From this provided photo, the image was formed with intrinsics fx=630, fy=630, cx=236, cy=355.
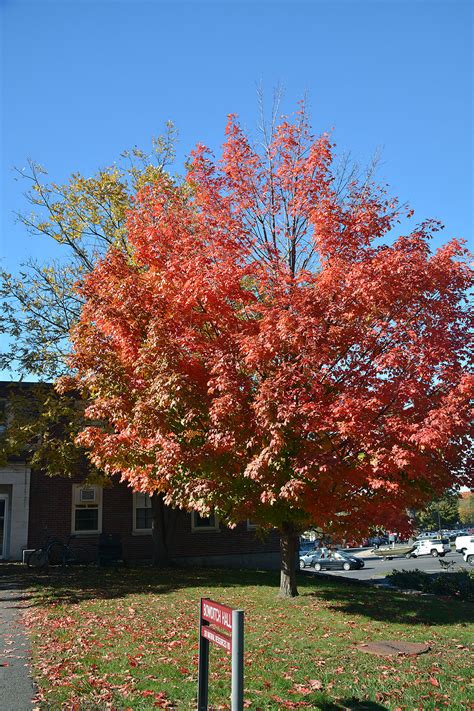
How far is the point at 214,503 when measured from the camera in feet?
36.3

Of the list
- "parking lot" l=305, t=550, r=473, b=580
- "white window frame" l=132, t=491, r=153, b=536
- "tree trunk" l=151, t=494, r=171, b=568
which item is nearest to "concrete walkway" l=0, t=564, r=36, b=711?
"tree trunk" l=151, t=494, r=171, b=568

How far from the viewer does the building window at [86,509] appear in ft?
81.7

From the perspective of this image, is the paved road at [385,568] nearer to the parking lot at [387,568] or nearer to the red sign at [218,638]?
the parking lot at [387,568]

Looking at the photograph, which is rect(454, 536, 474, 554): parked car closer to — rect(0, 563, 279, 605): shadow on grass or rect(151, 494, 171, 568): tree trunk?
rect(0, 563, 279, 605): shadow on grass

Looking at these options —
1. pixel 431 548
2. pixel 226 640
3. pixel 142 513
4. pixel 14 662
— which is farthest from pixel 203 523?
pixel 431 548

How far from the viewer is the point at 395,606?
1330cm

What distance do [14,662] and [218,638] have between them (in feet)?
13.9

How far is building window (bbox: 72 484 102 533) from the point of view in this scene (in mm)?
24906

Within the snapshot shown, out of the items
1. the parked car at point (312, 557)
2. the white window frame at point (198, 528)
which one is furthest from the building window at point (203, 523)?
the parked car at point (312, 557)

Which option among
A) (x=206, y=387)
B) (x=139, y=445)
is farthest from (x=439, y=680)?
(x=139, y=445)

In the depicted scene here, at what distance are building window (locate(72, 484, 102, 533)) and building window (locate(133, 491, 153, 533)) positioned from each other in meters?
1.42

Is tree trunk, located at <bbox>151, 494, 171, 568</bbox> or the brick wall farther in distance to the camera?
the brick wall

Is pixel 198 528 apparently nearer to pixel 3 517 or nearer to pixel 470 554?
pixel 3 517

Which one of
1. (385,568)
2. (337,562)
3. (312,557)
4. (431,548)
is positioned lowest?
(431,548)
